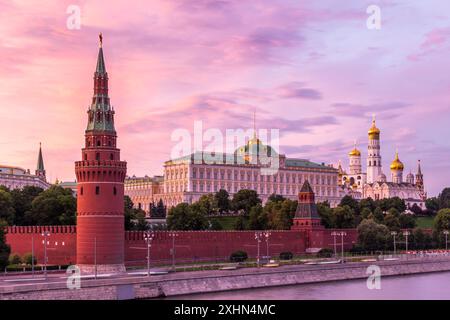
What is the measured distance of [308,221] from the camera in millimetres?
97625

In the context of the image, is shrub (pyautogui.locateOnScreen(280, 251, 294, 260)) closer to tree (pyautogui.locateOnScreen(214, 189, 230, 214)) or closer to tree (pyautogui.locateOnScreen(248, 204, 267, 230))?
tree (pyautogui.locateOnScreen(248, 204, 267, 230))

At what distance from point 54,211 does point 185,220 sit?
18713mm

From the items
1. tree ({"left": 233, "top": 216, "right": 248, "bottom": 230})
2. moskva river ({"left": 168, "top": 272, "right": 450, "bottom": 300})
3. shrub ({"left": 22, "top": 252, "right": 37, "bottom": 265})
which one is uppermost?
tree ({"left": 233, "top": 216, "right": 248, "bottom": 230})

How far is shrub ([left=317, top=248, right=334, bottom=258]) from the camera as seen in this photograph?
9100 centimetres

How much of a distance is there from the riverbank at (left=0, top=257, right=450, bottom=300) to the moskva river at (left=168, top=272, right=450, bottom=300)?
3.26ft

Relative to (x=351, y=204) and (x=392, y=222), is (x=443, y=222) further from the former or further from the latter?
(x=351, y=204)

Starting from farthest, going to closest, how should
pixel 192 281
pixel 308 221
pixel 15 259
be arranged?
1. pixel 308 221
2. pixel 15 259
3. pixel 192 281

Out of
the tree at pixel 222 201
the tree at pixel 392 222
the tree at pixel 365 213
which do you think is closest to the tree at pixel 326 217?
the tree at pixel 392 222

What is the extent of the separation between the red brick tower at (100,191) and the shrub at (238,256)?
1687 centimetres

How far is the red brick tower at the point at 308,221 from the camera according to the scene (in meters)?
96.5

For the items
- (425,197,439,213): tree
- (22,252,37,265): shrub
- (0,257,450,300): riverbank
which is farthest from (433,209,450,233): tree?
(22,252,37,265): shrub

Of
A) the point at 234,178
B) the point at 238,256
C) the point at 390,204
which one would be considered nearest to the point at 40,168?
the point at 234,178

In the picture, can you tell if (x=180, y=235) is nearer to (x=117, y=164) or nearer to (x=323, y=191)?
(x=117, y=164)
